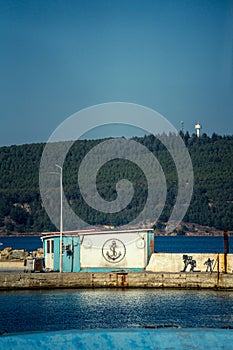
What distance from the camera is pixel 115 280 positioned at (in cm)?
4841

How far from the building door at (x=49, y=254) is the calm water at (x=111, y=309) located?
4.01m

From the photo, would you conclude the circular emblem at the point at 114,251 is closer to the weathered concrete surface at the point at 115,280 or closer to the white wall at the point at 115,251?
the white wall at the point at 115,251

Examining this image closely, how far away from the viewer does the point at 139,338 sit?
24.7m

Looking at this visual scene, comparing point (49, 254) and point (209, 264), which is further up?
point (49, 254)

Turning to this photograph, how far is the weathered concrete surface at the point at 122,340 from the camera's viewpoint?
24.0 metres

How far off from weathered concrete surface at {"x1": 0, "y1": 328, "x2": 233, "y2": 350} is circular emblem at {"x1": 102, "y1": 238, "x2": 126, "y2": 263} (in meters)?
25.7

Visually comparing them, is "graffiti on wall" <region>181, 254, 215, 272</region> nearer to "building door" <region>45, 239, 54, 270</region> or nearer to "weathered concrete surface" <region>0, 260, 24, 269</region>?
"building door" <region>45, 239, 54, 270</region>

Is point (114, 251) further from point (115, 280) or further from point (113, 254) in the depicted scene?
point (115, 280)

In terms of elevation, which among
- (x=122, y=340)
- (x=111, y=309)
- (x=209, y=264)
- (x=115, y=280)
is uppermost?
(x=209, y=264)

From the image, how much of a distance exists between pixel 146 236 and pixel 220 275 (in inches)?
216

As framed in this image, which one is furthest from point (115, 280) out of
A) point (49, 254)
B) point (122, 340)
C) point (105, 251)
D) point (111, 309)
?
point (122, 340)

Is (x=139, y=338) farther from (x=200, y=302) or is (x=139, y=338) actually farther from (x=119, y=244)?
(x=119, y=244)

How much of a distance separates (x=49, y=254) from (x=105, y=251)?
3505 millimetres

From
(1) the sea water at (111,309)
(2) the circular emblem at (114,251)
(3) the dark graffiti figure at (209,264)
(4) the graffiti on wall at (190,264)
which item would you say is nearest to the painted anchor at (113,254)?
(2) the circular emblem at (114,251)
